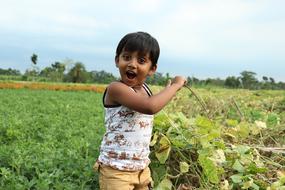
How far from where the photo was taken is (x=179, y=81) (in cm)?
252

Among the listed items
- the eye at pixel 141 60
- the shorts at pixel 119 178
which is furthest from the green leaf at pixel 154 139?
the eye at pixel 141 60

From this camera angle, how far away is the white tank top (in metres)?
2.48

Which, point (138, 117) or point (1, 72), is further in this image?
point (1, 72)

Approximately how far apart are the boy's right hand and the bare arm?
7 cm

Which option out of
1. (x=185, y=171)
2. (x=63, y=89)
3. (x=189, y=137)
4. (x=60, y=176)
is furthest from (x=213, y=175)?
(x=63, y=89)

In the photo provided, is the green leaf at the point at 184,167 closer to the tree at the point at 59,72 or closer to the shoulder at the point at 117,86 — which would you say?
the shoulder at the point at 117,86

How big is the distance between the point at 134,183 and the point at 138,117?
1.23 feet

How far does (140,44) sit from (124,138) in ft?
1.68

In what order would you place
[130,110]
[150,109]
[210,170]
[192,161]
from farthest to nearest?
[192,161], [210,170], [130,110], [150,109]

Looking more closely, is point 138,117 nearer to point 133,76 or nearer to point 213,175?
point 133,76

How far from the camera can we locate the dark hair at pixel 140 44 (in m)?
2.38

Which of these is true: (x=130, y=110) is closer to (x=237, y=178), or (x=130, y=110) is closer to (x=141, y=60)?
(x=141, y=60)

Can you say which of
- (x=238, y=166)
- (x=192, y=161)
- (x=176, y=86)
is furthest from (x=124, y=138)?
(x=238, y=166)

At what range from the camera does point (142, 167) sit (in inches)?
101
